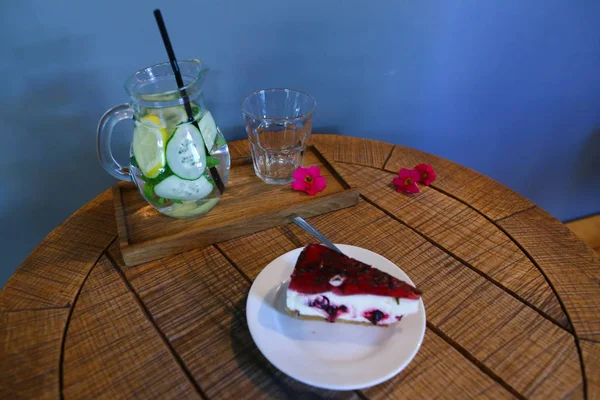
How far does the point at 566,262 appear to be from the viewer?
0.72 meters

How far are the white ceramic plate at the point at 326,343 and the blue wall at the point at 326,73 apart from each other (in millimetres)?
567

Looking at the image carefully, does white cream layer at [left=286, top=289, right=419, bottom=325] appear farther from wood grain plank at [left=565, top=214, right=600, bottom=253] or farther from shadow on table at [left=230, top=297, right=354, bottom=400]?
wood grain plank at [left=565, top=214, right=600, bottom=253]

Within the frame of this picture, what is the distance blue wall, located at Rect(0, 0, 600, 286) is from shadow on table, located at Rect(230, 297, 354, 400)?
60 cm

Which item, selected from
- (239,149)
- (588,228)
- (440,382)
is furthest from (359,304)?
(588,228)

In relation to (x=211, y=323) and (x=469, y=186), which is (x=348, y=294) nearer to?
(x=211, y=323)

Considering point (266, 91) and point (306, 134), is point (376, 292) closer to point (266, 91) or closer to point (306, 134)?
point (306, 134)

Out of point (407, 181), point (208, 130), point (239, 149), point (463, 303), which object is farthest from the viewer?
point (239, 149)

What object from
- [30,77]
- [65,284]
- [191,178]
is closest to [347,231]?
[191,178]

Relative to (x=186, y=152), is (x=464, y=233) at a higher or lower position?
lower

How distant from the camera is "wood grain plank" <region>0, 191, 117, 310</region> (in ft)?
2.18

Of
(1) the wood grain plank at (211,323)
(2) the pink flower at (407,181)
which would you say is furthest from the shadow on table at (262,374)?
(2) the pink flower at (407,181)

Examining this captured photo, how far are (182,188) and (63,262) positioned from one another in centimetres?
24

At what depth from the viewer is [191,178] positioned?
724 millimetres

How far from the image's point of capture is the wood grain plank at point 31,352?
21.4 inches
